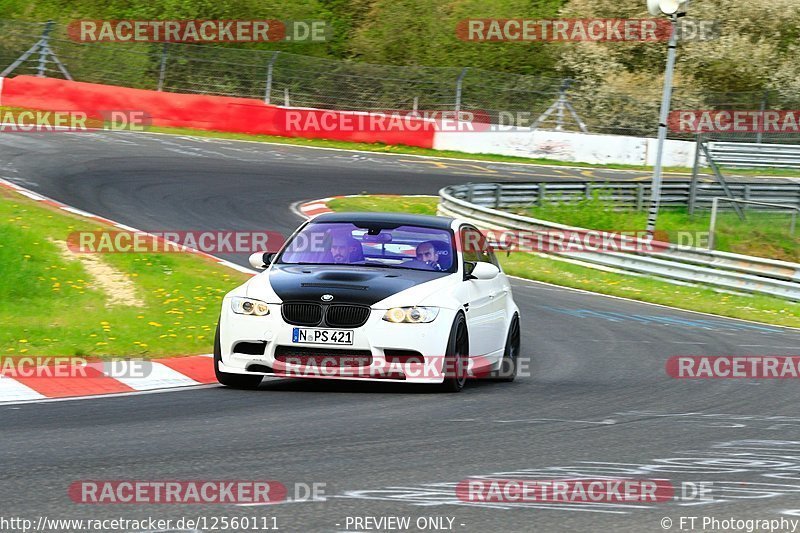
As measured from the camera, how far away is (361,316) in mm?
9719

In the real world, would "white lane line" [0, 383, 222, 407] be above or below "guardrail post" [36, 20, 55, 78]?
below

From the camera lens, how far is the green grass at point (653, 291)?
64.3 feet

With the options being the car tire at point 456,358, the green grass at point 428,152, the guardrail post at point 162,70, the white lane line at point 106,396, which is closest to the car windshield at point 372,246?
the car tire at point 456,358

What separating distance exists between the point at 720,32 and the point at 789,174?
879 centimetres

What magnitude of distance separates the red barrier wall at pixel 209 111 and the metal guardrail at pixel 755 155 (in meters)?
9.12

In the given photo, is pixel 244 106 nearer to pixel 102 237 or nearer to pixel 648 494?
pixel 102 237

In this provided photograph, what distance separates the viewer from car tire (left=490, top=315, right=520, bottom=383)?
11469 millimetres

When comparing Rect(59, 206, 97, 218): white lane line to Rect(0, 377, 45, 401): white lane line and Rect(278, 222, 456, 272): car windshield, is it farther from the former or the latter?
Rect(0, 377, 45, 401): white lane line

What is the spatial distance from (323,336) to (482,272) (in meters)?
1.66

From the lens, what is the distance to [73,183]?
73.2ft

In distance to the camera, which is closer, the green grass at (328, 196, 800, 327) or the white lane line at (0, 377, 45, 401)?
the white lane line at (0, 377, 45, 401)

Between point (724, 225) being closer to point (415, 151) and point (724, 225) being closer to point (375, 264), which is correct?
point (415, 151)

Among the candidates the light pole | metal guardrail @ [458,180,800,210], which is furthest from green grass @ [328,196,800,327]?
metal guardrail @ [458,180,800,210]

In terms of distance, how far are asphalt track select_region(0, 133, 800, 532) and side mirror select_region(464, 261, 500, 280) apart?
0.94m
